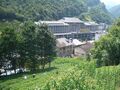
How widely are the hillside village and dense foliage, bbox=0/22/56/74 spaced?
780 inches

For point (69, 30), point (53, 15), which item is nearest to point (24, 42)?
point (69, 30)

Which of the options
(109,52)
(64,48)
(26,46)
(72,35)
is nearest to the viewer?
(109,52)

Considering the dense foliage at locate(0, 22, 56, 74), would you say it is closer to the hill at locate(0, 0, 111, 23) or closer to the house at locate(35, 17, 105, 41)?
the hill at locate(0, 0, 111, 23)

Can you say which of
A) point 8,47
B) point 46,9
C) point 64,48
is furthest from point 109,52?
point 46,9

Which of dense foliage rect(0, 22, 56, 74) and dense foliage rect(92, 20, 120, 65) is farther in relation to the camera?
dense foliage rect(0, 22, 56, 74)

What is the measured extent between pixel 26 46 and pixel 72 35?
59.2 meters

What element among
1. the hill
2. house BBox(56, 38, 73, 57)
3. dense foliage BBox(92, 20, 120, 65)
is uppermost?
the hill

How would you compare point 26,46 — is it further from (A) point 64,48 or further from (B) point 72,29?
(B) point 72,29

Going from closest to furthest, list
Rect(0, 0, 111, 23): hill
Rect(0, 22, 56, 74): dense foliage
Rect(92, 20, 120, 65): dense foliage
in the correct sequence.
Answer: Rect(92, 20, 120, 65): dense foliage < Rect(0, 22, 56, 74): dense foliage < Rect(0, 0, 111, 23): hill

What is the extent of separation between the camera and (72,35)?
345ft

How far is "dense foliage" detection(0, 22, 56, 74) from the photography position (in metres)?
45.1

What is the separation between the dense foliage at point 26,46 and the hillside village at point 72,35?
19.8 metres

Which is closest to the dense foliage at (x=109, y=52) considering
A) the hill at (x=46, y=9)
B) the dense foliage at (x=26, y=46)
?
the dense foliage at (x=26, y=46)

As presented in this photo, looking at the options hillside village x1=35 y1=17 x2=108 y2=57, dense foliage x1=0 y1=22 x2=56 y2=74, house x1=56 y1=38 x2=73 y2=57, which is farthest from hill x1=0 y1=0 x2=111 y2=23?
dense foliage x1=0 y1=22 x2=56 y2=74
